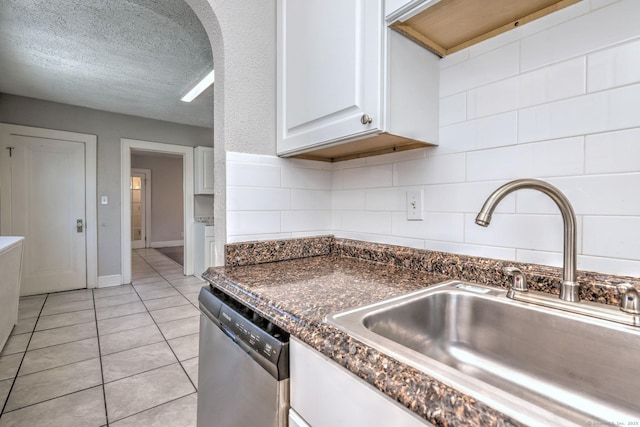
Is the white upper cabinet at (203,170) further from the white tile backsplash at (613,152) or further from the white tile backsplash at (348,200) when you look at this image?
the white tile backsplash at (613,152)

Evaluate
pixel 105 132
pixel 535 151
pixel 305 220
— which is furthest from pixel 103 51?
pixel 535 151

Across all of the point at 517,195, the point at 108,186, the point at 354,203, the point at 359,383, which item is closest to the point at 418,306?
the point at 359,383

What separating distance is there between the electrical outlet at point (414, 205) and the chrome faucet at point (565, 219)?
46 centimetres

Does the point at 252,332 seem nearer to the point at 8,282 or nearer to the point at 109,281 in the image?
the point at 8,282

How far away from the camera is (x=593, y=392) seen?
618 mm

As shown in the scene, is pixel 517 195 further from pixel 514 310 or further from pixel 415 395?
pixel 415 395

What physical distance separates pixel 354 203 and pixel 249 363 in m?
0.88

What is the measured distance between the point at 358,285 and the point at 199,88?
10.2ft

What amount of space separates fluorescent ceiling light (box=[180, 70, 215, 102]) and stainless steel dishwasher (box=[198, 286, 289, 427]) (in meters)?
2.56

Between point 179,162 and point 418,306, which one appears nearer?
point 418,306

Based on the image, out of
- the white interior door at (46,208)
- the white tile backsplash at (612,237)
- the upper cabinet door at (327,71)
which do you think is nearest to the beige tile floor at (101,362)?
the white interior door at (46,208)

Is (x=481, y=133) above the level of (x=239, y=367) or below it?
above

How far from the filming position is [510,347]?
75cm

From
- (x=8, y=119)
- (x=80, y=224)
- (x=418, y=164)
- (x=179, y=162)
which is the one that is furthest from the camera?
(x=179, y=162)
